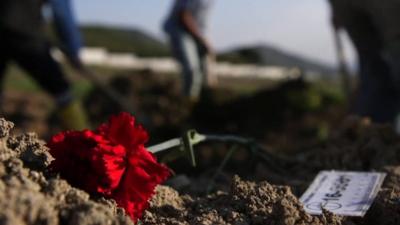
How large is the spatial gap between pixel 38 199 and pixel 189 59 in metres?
5.98

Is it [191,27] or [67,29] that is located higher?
[67,29]

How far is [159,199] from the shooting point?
6.97ft

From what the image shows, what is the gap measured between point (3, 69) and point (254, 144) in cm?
345

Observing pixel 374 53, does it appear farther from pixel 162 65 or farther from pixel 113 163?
pixel 162 65

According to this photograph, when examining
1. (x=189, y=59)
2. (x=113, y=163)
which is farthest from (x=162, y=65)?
(x=113, y=163)

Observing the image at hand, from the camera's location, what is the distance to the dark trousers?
19.2 ft

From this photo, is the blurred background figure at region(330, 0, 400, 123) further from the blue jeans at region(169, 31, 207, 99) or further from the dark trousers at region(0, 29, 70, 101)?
the blue jeans at region(169, 31, 207, 99)

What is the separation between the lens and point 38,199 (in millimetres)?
1400

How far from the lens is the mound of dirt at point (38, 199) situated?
1.36 m

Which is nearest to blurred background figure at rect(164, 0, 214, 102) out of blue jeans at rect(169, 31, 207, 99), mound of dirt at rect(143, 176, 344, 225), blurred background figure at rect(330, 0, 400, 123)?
blue jeans at rect(169, 31, 207, 99)

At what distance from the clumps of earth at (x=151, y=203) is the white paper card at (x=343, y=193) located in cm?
3

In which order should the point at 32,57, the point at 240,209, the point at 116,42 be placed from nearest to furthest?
the point at 240,209
the point at 32,57
the point at 116,42

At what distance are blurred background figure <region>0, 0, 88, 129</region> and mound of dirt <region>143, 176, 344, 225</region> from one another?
152 inches

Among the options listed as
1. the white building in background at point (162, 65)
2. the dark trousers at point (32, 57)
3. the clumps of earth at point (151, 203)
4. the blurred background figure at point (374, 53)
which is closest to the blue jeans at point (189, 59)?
the dark trousers at point (32, 57)
